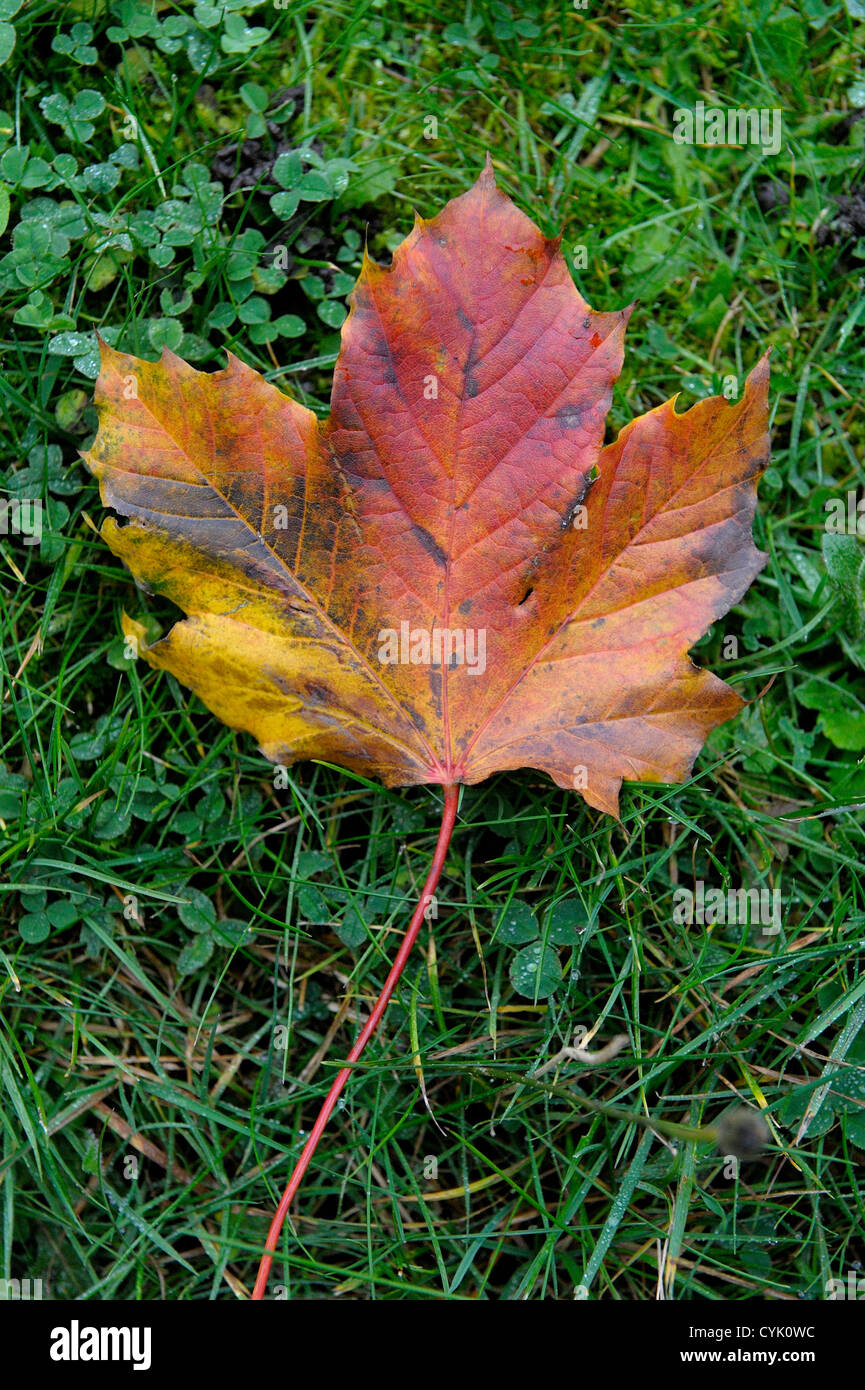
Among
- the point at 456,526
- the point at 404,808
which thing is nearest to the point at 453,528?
the point at 456,526

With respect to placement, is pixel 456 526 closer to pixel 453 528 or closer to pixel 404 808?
pixel 453 528

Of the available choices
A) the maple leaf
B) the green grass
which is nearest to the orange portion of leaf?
the maple leaf

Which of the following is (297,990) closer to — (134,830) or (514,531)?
(134,830)

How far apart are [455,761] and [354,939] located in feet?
1.77

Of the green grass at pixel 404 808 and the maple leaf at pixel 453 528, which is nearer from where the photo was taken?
the maple leaf at pixel 453 528

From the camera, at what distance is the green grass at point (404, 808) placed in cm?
228

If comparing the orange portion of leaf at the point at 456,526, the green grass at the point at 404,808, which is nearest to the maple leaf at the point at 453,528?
the orange portion of leaf at the point at 456,526

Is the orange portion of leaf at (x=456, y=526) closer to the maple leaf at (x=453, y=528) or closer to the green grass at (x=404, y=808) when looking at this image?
the maple leaf at (x=453, y=528)

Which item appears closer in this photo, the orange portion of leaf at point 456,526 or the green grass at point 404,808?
the orange portion of leaf at point 456,526

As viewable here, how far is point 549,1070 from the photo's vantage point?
228cm

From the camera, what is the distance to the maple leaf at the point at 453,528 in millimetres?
1932

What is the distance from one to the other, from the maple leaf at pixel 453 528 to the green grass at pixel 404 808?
306 millimetres

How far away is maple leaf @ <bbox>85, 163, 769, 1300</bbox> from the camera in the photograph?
193cm

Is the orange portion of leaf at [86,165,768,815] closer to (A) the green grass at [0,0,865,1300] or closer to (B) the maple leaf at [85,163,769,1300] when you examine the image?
(B) the maple leaf at [85,163,769,1300]
